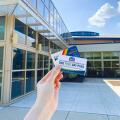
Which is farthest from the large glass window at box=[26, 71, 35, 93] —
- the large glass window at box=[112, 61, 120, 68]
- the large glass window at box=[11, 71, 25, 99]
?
the large glass window at box=[112, 61, 120, 68]

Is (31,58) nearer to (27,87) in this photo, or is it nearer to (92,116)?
(27,87)

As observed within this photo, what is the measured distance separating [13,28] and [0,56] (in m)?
1.23

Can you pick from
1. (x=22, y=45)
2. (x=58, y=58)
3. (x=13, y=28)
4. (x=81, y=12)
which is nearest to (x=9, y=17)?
(x=13, y=28)

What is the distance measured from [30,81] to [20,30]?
289cm

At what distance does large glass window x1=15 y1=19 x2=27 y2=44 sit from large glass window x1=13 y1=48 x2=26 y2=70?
19.8 inches

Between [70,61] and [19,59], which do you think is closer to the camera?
[70,61]

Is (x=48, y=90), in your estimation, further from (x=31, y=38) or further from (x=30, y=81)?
(x=30, y=81)

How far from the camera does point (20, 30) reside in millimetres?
8258

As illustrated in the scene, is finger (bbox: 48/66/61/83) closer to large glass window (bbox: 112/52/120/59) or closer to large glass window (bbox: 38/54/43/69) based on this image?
large glass window (bbox: 38/54/43/69)

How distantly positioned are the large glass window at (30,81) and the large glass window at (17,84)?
631 millimetres

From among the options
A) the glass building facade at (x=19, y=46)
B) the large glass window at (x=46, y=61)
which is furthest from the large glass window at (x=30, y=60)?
the large glass window at (x=46, y=61)

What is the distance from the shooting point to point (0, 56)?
7.23m

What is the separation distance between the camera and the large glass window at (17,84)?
759 cm

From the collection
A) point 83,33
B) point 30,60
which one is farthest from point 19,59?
point 83,33
